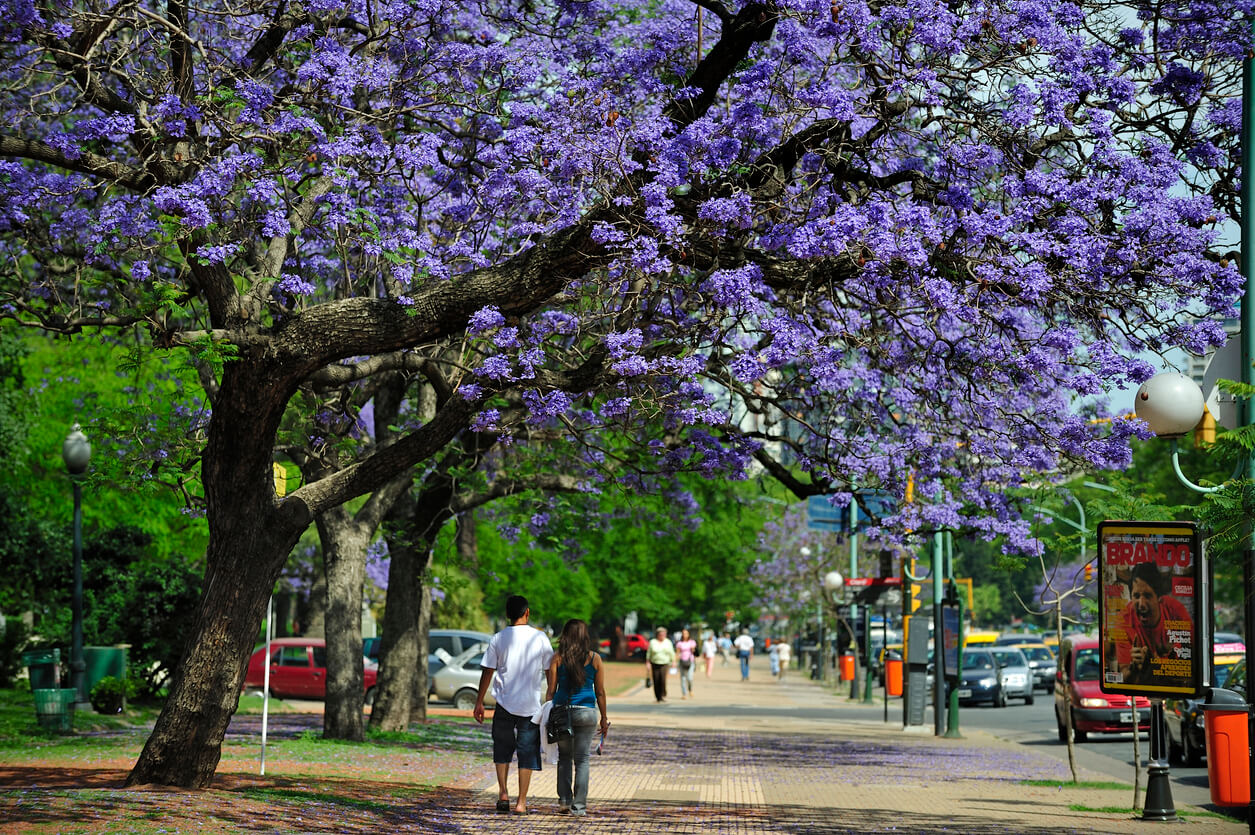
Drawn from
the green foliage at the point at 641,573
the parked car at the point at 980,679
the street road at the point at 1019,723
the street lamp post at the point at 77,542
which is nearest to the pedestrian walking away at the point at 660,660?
the street road at the point at 1019,723

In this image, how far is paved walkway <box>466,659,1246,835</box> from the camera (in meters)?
12.0

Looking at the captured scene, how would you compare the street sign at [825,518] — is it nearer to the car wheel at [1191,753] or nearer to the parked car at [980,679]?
the parked car at [980,679]

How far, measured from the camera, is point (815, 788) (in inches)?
606

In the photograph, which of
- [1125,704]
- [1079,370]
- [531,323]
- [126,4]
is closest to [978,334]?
[1079,370]

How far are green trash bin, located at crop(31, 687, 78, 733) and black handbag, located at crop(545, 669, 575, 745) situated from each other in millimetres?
9643

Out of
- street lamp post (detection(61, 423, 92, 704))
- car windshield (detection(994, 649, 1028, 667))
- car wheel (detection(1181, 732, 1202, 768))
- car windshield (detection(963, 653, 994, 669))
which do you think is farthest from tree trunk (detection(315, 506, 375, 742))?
car windshield (detection(994, 649, 1028, 667))

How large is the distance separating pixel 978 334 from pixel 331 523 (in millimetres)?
9732

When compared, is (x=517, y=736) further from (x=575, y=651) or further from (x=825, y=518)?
(x=825, y=518)

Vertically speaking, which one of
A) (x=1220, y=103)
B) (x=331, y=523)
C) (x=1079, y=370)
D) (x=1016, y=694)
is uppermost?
(x=1220, y=103)

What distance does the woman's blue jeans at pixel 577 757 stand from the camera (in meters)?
11.9

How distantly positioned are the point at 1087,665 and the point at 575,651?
653 inches

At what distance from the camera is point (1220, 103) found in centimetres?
1084

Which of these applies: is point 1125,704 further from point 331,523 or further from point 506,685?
point 506,685

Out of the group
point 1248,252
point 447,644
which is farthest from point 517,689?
point 447,644
